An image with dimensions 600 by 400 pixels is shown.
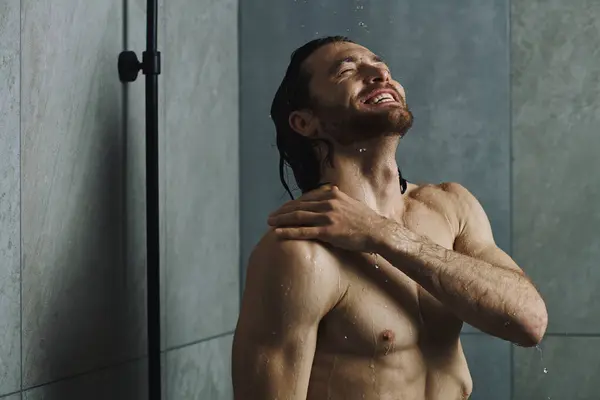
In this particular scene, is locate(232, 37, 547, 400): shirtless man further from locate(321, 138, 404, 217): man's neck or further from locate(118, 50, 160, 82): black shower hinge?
locate(118, 50, 160, 82): black shower hinge

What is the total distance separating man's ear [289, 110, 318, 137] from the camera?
3.68 feet

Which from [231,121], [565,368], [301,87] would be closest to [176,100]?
[231,121]

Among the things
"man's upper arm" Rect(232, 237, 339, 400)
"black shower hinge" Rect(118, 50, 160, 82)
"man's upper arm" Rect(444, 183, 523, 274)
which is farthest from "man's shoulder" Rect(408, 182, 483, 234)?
"black shower hinge" Rect(118, 50, 160, 82)

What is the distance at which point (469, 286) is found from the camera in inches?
39.6

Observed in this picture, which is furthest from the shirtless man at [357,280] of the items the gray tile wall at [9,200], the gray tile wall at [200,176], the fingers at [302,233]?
the gray tile wall at [9,200]

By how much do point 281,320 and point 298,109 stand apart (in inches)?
11.7

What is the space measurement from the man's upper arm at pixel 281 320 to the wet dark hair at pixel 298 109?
154 millimetres

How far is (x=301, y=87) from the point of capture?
1.13 metres

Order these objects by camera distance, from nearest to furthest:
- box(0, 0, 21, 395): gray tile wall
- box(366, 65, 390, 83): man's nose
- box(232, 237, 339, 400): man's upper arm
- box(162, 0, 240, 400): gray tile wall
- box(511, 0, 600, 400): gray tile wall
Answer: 1. box(0, 0, 21, 395): gray tile wall
2. box(232, 237, 339, 400): man's upper arm
3. box(366, 65, 390, 83): man's nose
4. box(162, 0, 240, 400): gray tile wall
5. box(511, 0, 600, 400): gray tile wall

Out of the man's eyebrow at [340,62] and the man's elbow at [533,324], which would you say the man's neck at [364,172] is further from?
the man's elbow at [533,324]

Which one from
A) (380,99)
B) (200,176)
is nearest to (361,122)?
(380,99)

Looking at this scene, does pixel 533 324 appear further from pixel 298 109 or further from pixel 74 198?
pixel 74 198

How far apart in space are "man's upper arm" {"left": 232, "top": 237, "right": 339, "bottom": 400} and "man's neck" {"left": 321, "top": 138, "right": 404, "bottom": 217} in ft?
0.41

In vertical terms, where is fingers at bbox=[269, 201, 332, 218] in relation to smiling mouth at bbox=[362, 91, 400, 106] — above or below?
below
